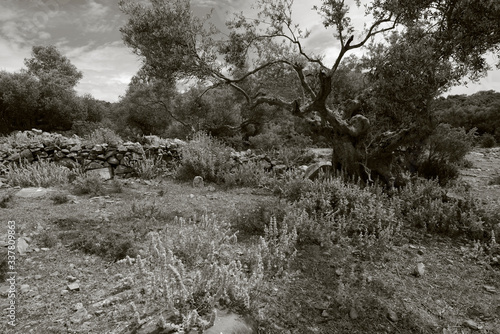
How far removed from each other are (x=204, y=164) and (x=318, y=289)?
6165 millimetres

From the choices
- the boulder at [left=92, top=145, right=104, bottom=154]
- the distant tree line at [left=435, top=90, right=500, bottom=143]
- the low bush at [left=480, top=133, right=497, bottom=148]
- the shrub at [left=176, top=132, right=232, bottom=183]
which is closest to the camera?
the shrub at [left=176, top=132, right=232, bottom=183]

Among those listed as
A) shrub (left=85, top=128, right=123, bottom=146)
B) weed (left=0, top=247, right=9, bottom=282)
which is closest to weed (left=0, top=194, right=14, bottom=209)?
weed (left=0, top=247, right=9, bottom=282)

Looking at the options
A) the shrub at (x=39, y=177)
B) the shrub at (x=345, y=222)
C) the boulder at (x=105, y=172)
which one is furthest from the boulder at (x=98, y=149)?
the shrub at (x=345, y=222)

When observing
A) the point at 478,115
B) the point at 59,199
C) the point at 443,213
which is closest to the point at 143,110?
the point at 59,199

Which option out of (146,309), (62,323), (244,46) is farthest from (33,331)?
(244,46)

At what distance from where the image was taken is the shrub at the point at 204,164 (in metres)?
9.24

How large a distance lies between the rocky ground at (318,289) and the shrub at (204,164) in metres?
3.91

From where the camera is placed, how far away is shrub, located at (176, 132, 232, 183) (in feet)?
30.3

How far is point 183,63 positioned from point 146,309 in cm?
809

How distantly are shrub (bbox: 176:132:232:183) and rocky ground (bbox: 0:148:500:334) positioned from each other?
12.8 ft

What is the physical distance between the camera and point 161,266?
3004mm

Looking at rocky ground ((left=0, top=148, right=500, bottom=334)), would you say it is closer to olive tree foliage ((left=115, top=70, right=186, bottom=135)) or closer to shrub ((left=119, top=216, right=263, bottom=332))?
shrub ((left=119, top=216, right=263, bottom=332))

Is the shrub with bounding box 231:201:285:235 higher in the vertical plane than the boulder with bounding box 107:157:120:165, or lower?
lower

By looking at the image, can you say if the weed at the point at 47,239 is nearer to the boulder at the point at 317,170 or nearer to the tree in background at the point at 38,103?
the boulder at the point at 317,170
